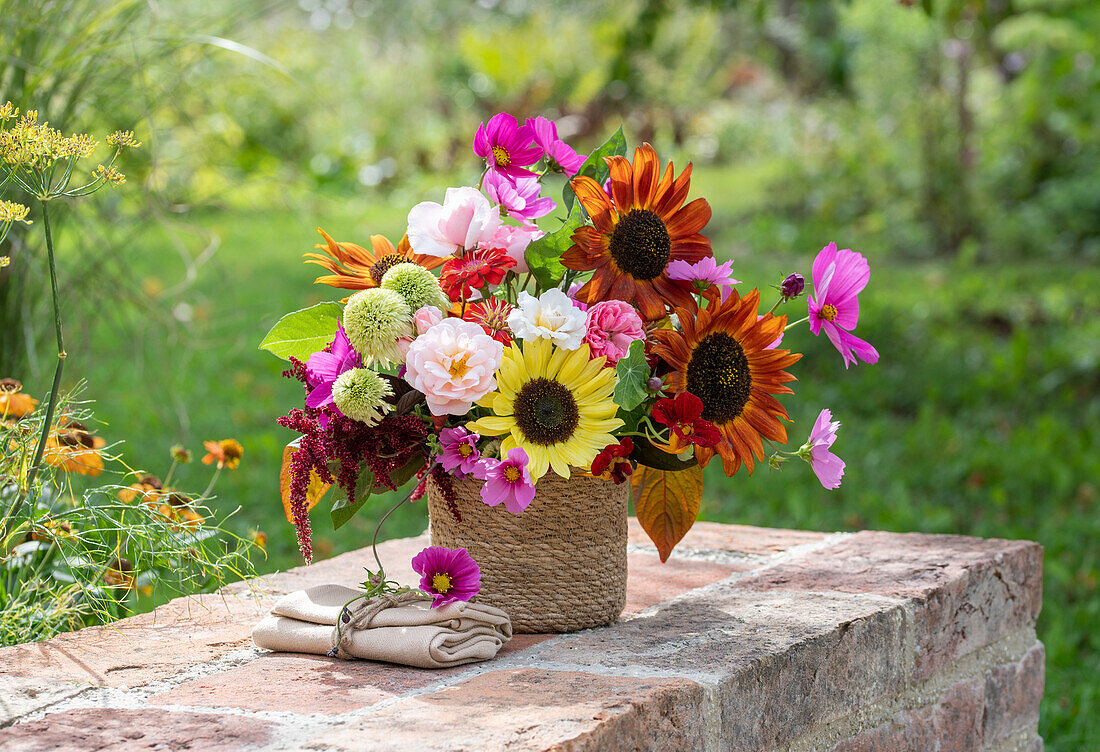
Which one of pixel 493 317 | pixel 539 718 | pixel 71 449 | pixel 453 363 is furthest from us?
pixel 71 449

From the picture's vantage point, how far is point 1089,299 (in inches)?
214

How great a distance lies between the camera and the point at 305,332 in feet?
4.75

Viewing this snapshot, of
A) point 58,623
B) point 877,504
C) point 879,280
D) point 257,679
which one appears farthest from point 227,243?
point 257,679

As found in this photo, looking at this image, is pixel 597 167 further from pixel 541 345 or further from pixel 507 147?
pixel 541 345

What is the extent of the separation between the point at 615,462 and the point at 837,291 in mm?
376

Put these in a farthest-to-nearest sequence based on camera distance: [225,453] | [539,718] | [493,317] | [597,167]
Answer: [225,453]
[597,167]
[493,317]
[539,718]

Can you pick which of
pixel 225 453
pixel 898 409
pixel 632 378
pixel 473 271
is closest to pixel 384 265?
pixel 473 271

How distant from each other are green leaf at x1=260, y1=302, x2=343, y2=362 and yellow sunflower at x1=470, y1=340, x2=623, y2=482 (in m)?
0.26

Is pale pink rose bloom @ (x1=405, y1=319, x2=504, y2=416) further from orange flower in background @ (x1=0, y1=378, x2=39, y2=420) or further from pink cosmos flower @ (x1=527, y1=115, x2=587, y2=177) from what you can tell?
orange flower in background @ (x1=0, y1=378, x2=39, y2=420)

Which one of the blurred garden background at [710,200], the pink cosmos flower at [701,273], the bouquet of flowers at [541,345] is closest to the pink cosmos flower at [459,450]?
the bouquet of flowers at [541,345]

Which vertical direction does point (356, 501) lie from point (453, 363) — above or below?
below

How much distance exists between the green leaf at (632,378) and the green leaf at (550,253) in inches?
6.5

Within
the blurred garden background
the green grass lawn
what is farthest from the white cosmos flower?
the green grass lawn

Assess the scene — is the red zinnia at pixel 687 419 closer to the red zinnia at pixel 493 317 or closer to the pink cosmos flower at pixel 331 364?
the red zinnia at pixel 493 317
